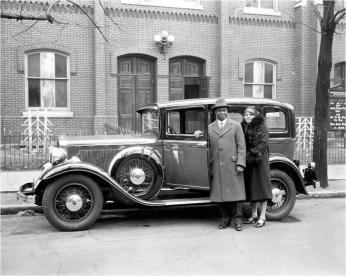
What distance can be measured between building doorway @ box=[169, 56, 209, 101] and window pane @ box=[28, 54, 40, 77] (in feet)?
15.8

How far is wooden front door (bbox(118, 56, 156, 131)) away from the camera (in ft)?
55.0

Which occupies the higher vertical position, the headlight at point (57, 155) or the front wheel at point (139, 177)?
the headlight at point (57, 155)

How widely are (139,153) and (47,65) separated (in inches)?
399

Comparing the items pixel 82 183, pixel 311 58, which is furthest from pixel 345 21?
pixel 82 183

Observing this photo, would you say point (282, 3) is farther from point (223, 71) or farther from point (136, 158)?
point (136, 158)

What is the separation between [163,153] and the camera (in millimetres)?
7129

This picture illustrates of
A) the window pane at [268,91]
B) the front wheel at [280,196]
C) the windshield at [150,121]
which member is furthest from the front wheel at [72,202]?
the window pane at [268,91]

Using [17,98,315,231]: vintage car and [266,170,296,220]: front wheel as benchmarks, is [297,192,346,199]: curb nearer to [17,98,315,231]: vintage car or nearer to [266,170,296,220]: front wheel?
[17,98,315,231]: vintage car

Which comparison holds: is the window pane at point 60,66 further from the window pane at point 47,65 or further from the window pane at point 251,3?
the window pane at point 251,3

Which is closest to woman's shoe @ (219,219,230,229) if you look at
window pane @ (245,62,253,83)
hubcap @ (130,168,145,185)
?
hubcap @ (130,168,145,185)

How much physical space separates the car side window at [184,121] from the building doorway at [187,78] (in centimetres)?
1011

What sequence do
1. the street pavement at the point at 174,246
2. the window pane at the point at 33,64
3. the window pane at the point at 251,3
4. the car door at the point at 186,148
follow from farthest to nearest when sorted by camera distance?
1. the window pane at the point at 251,3
2. the window pane at the point at 33,64
3. the car door at the point at 186,148
4. the street pavement at the point at 174,246

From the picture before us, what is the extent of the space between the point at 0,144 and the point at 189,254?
11108 mm

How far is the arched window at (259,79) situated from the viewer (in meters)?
18.1
